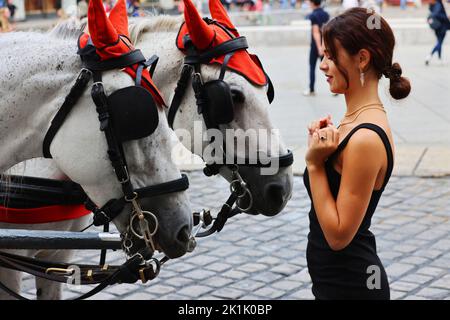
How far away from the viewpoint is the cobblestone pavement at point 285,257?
4957 millimetres

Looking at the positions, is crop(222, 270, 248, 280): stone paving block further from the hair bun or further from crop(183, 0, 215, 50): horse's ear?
the hair bun

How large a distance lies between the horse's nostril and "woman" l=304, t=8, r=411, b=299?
1.55 feet

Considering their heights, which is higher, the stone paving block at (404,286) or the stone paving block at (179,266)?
the stone paving block at (404,286)

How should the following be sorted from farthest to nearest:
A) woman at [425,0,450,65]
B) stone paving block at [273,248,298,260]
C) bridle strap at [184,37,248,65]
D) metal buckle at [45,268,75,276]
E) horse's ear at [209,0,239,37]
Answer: woman at [425,0,450,65] < stone paving block at [273,248,298,260] < horse's ear at [209,0,239,37] < bridle strap at [184,37,248,65] < metal buckle at [45,268,75,276]

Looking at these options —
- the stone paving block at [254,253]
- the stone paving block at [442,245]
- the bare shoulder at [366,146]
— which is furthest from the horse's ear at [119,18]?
the stone paving block at [442,245]

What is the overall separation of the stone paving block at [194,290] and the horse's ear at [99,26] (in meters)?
2.74

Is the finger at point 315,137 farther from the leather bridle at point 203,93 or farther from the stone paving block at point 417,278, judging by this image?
the stone paving block at point 417,278

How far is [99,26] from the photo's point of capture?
2.48 meters

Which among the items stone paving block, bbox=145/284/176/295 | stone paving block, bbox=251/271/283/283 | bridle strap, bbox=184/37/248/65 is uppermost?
bridle strap, bbox=184/37/248/65

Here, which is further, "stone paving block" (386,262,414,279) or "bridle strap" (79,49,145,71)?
"stone paving block" (386,262,414,279)

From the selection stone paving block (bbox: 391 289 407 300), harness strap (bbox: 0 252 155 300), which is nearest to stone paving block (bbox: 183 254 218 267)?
stone paving block (bbox: 391 289 407 300)

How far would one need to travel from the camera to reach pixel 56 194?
3.34 m

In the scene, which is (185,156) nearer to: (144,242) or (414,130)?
(414,130)

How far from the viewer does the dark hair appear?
2488 millimetres
